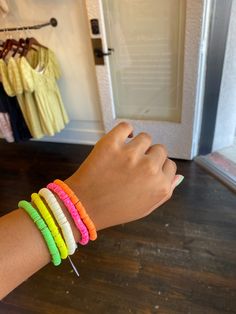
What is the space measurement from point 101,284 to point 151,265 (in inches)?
10.2

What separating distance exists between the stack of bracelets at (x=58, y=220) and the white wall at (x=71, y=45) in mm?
1578

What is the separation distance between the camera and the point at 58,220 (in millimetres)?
445

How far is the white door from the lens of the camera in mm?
1479

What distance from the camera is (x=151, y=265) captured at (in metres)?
1.25

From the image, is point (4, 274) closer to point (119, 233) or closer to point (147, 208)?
point (147, 208)

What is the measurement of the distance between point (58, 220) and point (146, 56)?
4.87 feet

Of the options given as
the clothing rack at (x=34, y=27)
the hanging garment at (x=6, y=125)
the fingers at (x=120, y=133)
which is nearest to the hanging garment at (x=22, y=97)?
the hanging garment at (x=6, y=125)

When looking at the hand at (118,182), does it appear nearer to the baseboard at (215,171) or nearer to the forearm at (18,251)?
the forearm at (18,251)

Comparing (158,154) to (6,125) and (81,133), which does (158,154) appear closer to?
(6,125)

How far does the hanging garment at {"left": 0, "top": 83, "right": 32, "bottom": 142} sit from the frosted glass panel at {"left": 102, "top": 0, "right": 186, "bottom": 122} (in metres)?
0.71

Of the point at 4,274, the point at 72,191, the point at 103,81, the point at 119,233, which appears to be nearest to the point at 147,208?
the point at 72,191

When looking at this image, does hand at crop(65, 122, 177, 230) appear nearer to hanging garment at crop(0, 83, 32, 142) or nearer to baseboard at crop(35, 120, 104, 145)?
hanging garment at crop(0, 83, 32, 142)

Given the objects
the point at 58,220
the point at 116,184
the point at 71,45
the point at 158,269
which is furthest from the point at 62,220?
the point at 71,45

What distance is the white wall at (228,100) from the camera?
147 centimetres
